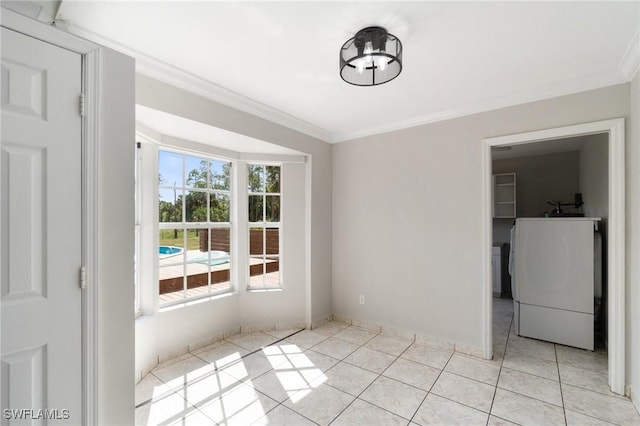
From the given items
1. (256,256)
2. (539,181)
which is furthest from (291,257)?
(539,181)

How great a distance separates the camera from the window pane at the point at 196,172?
Answer: 3115mm

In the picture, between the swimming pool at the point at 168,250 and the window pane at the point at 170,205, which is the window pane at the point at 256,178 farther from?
the swimming pool at the point at 168,250

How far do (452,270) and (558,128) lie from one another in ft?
5.40

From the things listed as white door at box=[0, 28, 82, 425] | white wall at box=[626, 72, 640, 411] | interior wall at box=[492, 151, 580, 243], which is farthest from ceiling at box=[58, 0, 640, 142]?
interior wall at box=[492, 151, 580, 243]

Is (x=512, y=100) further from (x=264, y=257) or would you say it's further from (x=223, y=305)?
(x=223, y=305)

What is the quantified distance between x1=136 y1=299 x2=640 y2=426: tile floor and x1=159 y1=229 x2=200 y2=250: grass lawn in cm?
115

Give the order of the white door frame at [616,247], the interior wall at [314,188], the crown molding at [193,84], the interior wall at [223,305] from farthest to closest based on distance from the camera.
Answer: the interior wall at [314,188], the interior wall at [223,305], the white door frame at [616,247], the crown molding at [193,84]

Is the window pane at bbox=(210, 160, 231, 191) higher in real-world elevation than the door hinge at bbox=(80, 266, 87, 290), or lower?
higher

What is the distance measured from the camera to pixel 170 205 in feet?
9.65

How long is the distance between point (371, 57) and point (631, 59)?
1923mm

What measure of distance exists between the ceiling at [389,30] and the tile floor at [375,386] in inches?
99.6

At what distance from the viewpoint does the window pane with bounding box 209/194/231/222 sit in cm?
333

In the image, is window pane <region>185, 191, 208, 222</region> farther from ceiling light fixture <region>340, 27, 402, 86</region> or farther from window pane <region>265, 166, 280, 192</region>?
ceiling light fixture <region>340, 27, 402, 86</region>

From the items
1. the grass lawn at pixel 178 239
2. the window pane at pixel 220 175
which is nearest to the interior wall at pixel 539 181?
the window pane at pixel 220 175
